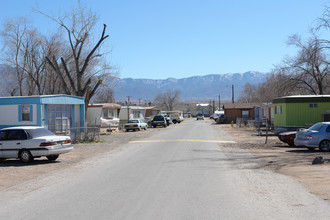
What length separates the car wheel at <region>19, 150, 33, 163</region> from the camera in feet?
48.0

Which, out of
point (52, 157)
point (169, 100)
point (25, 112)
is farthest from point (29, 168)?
point (169, 100)

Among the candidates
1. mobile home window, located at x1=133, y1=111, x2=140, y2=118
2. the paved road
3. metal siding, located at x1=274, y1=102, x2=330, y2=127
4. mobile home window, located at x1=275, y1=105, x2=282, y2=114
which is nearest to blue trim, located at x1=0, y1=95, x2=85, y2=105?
the paved road

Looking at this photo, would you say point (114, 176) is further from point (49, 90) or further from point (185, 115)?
point (185, 115)

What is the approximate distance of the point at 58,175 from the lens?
11.7 meters

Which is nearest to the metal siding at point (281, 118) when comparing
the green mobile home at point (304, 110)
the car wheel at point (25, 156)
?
the green mobile home at point (304, 110)

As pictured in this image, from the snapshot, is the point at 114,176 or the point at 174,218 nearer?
the point at 174,218

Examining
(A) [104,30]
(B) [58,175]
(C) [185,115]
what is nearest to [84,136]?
(A) [104,30]

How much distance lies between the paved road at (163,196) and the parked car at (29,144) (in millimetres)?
2209

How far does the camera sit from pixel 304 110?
95.7 ft

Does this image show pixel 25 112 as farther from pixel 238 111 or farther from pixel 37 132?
pixel 238 111

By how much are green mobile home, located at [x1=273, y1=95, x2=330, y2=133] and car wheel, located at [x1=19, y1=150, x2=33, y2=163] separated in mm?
20898

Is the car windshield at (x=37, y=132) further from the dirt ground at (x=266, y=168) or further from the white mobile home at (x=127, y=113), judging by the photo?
the white mobile home at (x=127, y=113)

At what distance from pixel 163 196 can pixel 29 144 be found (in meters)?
8.34

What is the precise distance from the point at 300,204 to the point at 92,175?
647cm
